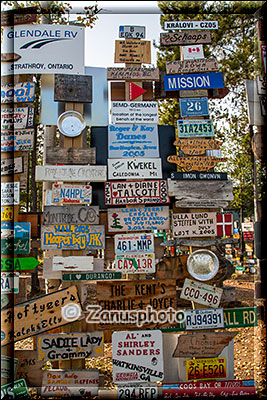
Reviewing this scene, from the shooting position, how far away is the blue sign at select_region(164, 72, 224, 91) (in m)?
4.35

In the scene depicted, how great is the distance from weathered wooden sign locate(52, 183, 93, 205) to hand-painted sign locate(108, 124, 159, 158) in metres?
0.61

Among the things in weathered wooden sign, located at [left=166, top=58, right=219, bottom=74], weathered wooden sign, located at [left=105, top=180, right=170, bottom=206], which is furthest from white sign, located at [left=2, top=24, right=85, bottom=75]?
weathered wooden sign, located at [left=105, top=180, right=170, bottom=206]

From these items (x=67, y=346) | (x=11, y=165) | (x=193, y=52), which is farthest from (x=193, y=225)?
(x=11, y=165)

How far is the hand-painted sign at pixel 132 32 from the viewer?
4359 millimetres

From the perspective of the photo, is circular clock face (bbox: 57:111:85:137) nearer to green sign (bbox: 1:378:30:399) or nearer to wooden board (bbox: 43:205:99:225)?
wooden board (bbox: 43:205:99:225)

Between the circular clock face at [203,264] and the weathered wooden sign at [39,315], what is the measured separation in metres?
1.57

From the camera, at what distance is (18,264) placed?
13.1 feet

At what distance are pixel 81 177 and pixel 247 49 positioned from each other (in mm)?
7791

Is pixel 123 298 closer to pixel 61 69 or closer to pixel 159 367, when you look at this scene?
pixel 159 367

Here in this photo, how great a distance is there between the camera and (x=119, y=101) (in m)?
4.28

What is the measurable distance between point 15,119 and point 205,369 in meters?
4.21

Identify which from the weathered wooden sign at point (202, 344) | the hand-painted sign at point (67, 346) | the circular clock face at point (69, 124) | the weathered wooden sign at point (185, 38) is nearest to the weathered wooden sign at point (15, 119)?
the circular clock face at point (69, 124)

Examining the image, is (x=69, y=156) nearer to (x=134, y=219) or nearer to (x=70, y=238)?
(x=70, y=238)

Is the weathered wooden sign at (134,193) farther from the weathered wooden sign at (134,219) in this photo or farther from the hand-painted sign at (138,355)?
the hand-painted sign at (138,355)
